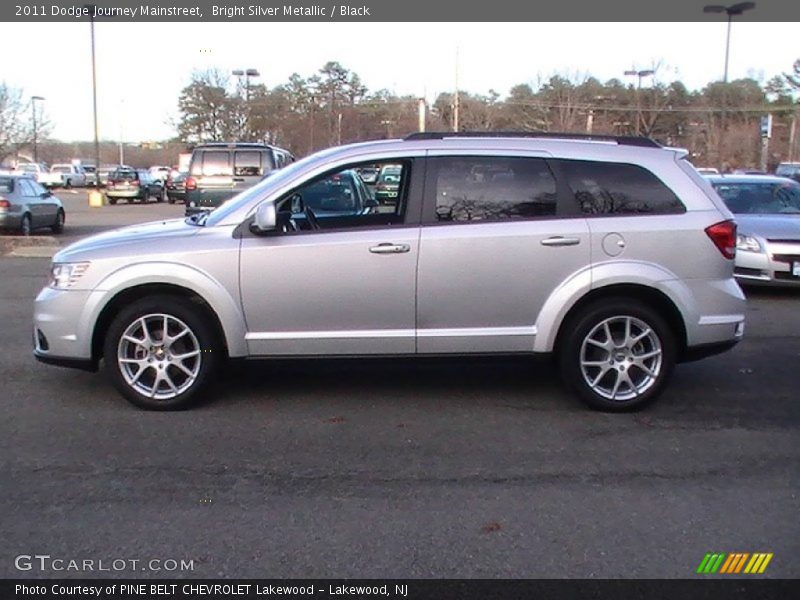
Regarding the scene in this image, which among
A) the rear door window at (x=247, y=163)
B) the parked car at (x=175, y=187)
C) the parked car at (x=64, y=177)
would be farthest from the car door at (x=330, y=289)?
the parked car at (x=64, y=177)

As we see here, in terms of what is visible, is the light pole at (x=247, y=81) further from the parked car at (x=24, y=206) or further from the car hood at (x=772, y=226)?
the car hood at (x=772, y=226)

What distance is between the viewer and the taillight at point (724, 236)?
554 cm

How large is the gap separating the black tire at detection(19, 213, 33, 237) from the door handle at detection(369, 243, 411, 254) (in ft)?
49.7

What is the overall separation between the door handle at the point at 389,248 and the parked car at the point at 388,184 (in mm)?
697

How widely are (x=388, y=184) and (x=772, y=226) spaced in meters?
6.32

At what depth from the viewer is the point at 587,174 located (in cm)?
565

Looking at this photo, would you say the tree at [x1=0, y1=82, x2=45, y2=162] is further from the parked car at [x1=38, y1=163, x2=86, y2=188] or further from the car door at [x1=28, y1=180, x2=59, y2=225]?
the car door at [x1=28, y1=180, x2=59, y2=225]

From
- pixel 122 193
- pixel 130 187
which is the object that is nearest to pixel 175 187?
pixel 130 187

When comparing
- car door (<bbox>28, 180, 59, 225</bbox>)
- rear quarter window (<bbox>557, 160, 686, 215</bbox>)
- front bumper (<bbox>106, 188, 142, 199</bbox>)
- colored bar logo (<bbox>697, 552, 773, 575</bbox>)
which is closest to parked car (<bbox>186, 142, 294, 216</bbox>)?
car door (<bbox>28, 180, 59, 225</bbox>)

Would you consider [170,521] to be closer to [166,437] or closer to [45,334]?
[166,437]

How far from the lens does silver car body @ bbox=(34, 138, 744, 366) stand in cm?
542

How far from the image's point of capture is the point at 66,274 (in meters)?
5.49

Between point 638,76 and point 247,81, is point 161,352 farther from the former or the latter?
point 247,81
